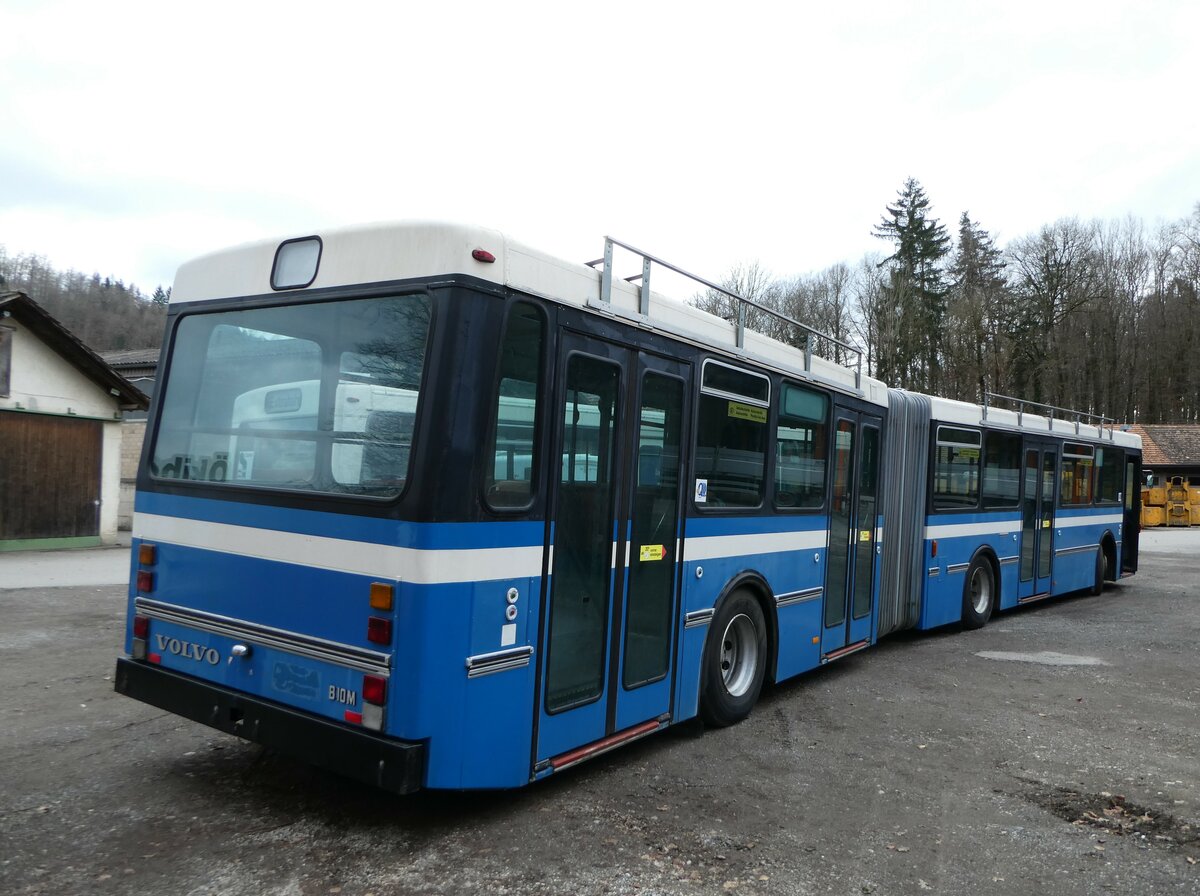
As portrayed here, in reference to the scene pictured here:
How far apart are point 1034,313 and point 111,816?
44.8 meters

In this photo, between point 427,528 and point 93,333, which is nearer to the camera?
point 427,528

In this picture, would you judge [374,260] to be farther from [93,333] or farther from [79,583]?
[93,333]

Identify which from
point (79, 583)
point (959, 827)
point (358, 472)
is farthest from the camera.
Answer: point (79, 583)

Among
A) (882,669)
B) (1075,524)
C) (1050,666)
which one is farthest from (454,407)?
(1075,524)

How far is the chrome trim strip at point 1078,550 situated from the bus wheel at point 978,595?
2312 millimetres

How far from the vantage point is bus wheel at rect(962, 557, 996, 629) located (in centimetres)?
1072

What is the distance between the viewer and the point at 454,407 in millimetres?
3875

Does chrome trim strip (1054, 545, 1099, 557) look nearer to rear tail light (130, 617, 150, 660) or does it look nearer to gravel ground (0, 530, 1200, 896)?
gravel ground (0, 530, 1200, 896)

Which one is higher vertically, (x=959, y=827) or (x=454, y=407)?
(x=454, y=407)

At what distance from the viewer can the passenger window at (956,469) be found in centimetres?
999

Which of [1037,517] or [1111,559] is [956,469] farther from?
[1111,559]

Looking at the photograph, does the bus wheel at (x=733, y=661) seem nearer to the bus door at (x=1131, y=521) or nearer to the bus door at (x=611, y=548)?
the bus door at (x=611, y=548)

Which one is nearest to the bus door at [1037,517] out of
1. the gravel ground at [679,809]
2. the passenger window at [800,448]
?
the gravel ground at [679,809]

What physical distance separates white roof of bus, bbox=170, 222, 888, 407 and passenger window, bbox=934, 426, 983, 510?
5571 millimetres
